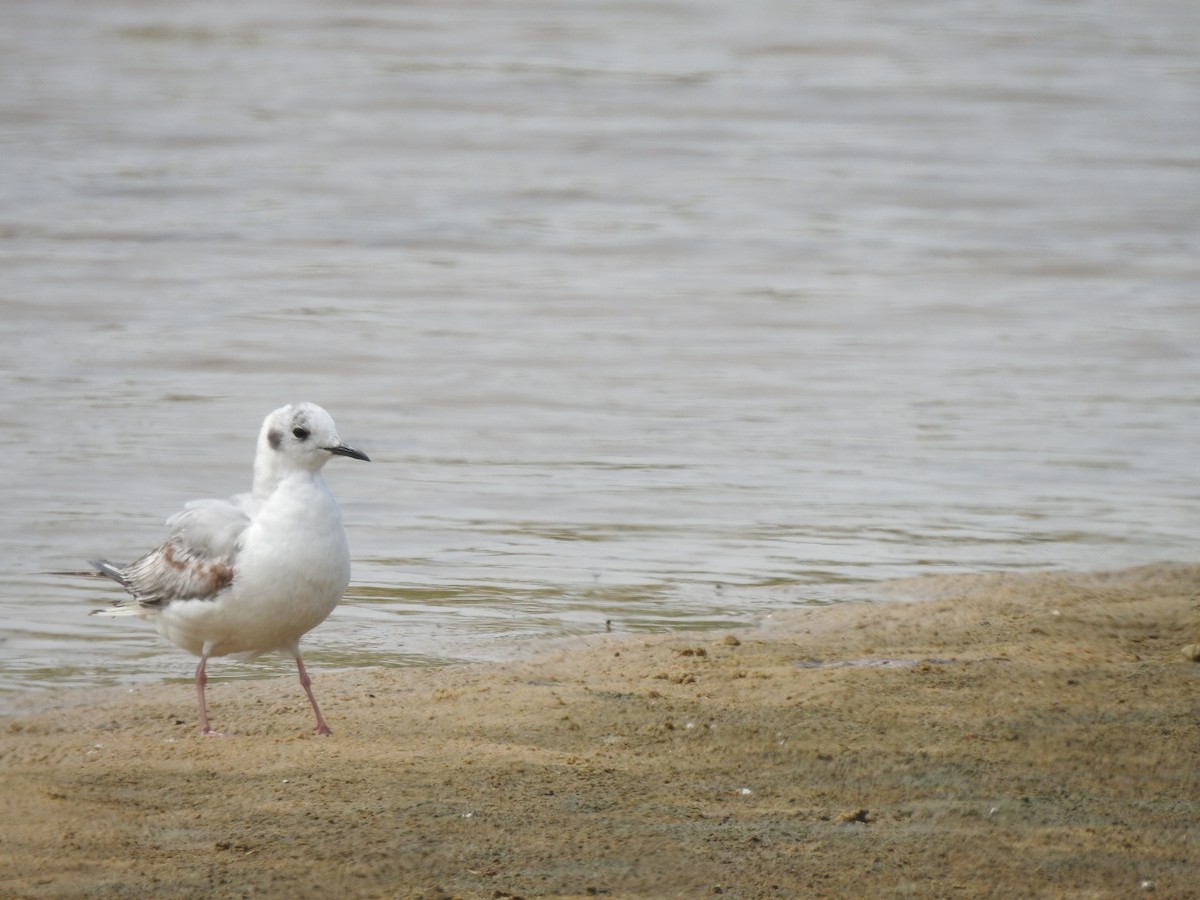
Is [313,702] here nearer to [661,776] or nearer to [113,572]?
[113,572]

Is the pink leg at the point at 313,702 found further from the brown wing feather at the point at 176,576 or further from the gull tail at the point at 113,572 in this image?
the gull tail at the point at 113,572

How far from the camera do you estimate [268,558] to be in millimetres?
5109

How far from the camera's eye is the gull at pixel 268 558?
5.11 metres

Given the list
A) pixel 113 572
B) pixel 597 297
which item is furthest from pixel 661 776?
pixel 597 297

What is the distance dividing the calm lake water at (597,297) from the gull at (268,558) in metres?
0.93

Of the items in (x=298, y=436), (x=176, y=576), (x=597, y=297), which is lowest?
(x=597, y=297)

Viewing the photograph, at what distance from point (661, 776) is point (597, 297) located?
8.16 m

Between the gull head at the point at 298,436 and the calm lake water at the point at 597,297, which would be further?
the calm lake water at the point at 597,297

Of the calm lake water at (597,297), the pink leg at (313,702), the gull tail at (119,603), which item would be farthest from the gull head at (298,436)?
the calm lake water at (597,297)

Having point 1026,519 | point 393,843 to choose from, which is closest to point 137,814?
point 393,843

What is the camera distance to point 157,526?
764 cm

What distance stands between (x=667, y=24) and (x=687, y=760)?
18408 mm

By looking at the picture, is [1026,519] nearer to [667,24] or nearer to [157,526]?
[157,526]

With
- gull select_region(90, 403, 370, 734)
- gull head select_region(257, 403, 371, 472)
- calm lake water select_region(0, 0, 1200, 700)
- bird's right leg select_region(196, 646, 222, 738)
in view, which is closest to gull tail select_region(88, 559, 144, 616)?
gull select_region(90, 403, 370, 734)
